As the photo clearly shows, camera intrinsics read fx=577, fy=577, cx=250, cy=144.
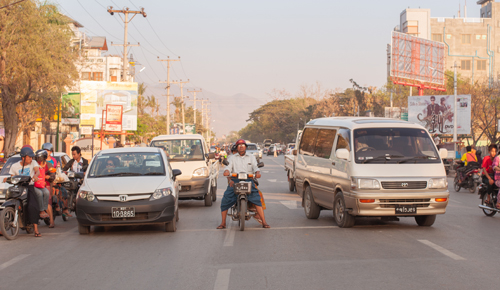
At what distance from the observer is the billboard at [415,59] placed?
192 feet

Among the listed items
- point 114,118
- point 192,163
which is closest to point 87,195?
point 192,163

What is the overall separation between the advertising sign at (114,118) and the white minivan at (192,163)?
3371 centimetres

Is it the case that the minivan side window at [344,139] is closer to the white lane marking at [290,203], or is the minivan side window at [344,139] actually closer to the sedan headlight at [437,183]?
the sedan headlight at [437,183]

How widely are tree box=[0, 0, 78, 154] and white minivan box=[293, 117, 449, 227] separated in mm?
22739

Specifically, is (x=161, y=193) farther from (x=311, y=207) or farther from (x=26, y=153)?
(x=311, y=207)

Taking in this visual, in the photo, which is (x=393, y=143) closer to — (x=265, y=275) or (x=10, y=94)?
(x=265, y=275)

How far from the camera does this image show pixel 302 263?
7754 millimetres

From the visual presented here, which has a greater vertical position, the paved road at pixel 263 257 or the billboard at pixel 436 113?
the billboard at pixel 436 113

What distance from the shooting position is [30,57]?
30328 millimetres

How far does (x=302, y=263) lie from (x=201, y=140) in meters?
9.54

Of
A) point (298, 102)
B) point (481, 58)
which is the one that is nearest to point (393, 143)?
point (481, 58)

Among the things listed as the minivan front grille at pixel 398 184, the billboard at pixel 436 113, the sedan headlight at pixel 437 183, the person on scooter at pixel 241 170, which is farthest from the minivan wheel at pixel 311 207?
the billboard at pixel 436 113

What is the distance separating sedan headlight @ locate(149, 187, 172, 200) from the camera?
1052 centimetres

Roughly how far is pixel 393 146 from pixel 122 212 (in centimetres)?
523
